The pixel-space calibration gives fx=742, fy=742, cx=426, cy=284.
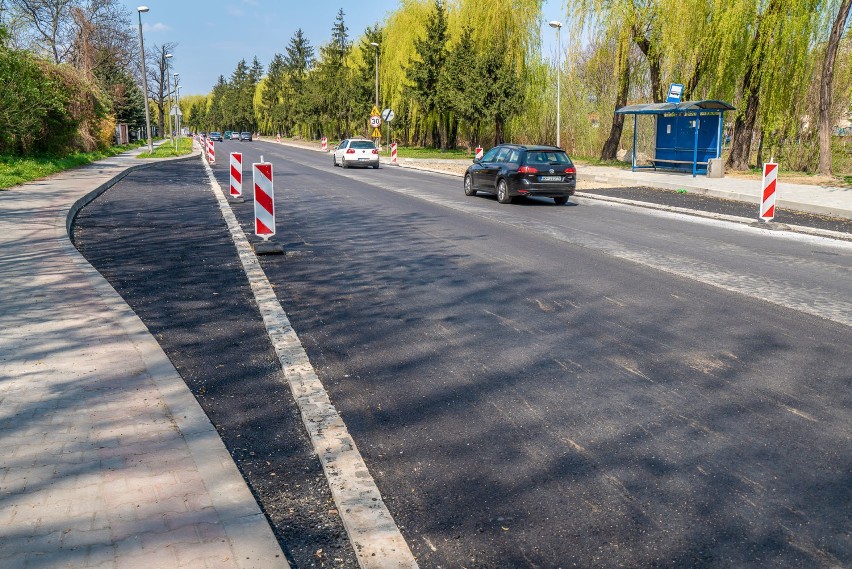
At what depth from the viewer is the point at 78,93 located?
106ft

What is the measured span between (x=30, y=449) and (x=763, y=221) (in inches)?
Result: 552

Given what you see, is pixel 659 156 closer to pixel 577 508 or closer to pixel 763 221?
pixel 763 221

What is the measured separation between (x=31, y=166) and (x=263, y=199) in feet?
55.0

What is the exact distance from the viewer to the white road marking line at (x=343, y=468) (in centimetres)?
300

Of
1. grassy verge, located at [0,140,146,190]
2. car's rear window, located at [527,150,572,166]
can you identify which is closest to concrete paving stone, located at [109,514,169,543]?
car's rear window, located at [527,150,572,166]

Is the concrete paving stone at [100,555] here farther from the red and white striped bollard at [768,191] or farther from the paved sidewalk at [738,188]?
the paved sidewalk at [738,188]

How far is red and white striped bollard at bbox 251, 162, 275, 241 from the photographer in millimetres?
10203

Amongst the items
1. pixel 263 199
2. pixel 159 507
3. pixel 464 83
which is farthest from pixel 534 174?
pixel 464 83

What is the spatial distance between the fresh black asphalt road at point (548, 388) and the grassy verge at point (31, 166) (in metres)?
11.1

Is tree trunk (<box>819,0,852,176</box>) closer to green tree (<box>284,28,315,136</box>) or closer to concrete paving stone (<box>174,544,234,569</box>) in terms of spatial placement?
concrete paving stone (<box>174,544,234,569</box>)

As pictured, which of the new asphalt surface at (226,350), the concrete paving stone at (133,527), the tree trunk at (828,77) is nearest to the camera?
the concrete paving stone at (133,527)

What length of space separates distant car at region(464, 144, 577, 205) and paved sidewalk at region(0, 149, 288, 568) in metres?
12.6

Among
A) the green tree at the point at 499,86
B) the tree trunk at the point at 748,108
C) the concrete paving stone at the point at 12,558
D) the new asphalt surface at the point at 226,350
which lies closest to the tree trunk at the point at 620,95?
the tree trunk at the point at 748,108

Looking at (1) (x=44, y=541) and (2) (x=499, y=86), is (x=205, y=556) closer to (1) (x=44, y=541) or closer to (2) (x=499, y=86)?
(1) (x=44, y=541)
